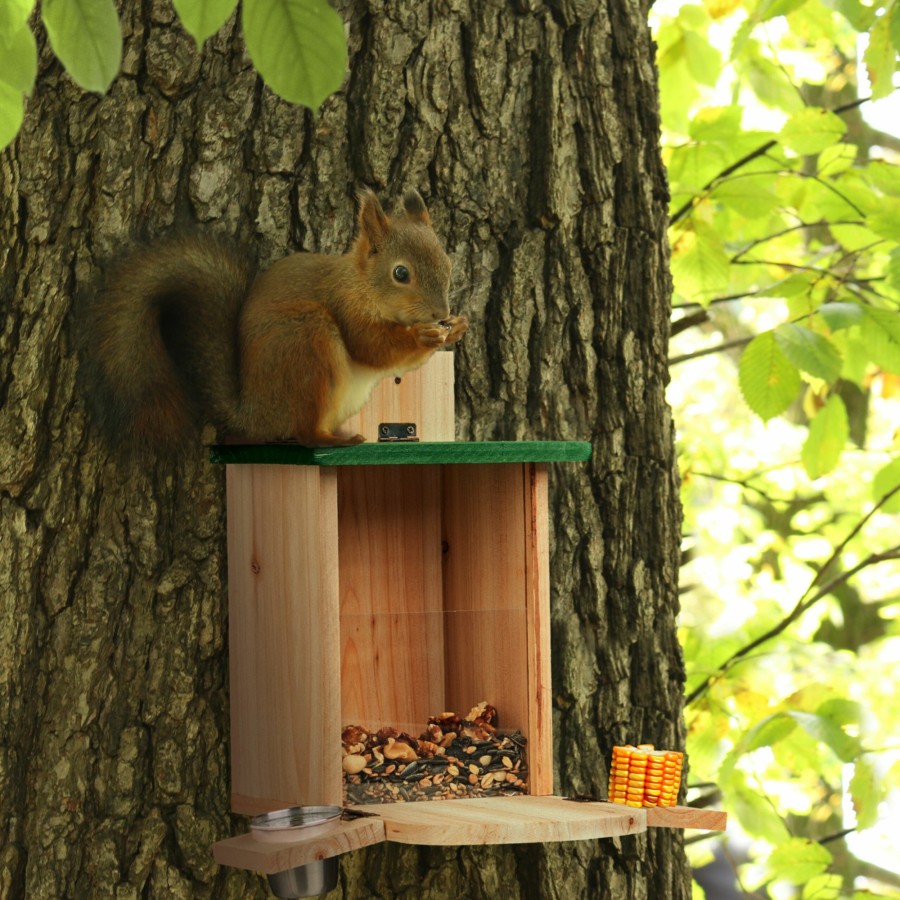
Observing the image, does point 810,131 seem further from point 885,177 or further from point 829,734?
point 829,734

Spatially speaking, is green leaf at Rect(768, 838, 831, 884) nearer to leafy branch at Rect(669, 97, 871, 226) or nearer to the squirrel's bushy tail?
leafy branch at Rect(669, 97, 871, 226)

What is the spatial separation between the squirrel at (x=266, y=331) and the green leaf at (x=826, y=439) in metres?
1.08

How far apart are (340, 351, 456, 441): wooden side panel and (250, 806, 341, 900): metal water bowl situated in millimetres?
512

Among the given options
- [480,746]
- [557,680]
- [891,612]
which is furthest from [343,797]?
[891,612]

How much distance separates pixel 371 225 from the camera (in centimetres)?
144

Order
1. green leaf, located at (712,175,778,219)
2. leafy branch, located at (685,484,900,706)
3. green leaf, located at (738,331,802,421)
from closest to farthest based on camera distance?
green leaf, located at (738,331,802,421) → green leaf, located at (712,175,778,219) → leafy branch, located at (685,484,900,706)

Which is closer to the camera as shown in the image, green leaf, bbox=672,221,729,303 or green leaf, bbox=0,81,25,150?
green leaf, bbox=0,81,25,150

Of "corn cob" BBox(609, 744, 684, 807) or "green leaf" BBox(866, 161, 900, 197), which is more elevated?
"green leaf" BBox(866, 161, 900, 197)

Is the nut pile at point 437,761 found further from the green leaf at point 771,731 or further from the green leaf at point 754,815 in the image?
the green leaf at point 754,815

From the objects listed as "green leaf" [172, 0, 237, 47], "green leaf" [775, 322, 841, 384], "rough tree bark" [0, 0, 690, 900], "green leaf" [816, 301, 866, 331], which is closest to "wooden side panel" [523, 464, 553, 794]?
"rough tree bark" [0, 0, 690, 900]

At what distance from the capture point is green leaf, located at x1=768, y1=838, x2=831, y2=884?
2.41 m

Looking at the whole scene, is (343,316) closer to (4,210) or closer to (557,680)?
(4,210)

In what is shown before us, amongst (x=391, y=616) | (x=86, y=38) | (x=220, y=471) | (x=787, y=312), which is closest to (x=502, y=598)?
(x=391, y=616)

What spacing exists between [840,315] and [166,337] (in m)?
1.12
